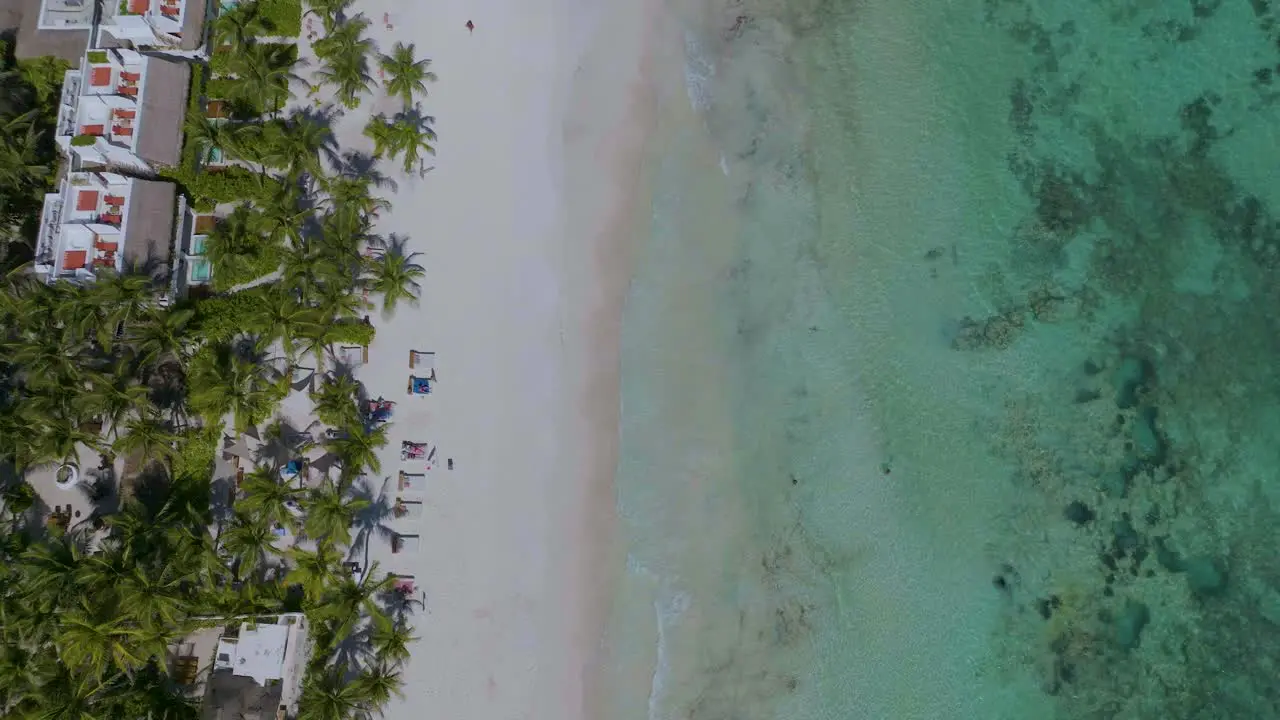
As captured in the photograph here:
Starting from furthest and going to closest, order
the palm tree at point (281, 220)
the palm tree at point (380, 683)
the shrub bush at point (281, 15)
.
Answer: the shrub bush at point (281, 15), the palm tree at point (281, 220), the palm tree at point (380, 683)

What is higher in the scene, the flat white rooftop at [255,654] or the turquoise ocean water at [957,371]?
the turquoise ocean water at [957,371]

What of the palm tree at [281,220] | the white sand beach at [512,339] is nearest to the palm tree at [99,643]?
the white sand beach at [512,339]

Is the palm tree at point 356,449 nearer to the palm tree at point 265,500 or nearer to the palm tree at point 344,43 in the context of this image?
the palm tree at point 265,500

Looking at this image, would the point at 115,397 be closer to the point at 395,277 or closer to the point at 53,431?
the point at 53,431

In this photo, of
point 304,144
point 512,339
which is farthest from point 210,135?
point 512,339

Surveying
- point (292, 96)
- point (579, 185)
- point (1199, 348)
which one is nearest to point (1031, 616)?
point (1199, 348)

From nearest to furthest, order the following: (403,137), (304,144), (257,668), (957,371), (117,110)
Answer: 1. (257,668)
2. (304,144)
3. (117,110)
4. (403,137)
5. (957,371)

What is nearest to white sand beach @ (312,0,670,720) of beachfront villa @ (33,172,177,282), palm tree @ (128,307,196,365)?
palm tree @ (128,307,196,365)

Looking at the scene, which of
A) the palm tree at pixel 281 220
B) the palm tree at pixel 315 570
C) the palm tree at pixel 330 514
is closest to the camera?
the palm tree at pixel 330 514
